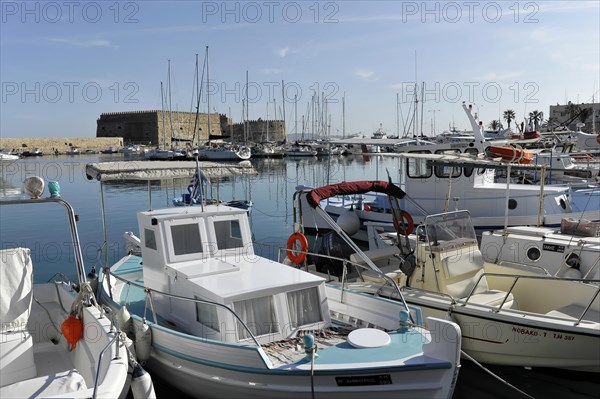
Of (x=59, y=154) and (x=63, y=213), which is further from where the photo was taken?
(x=59, y=154)

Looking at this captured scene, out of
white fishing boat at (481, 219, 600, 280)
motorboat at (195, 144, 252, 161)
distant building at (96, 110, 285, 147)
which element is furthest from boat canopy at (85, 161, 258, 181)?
distant building at (96, 110, 285, 147)

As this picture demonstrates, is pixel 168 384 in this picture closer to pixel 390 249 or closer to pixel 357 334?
pixel 357 334

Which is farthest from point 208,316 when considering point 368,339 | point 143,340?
point 368,339

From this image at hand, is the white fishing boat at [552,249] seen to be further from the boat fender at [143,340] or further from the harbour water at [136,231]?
the boat fender at [143,340]

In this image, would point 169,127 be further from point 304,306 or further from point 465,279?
point 304,306

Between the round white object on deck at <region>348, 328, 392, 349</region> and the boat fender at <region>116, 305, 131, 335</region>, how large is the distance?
3624 millimetres

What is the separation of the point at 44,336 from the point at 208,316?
275 cm

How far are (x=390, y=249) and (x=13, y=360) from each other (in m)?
7.58

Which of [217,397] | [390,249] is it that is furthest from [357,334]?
[390,249]

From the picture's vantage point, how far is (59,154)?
103000 millimetres

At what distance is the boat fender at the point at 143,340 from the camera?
8.15m

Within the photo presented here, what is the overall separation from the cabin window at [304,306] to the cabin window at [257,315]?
0.31 meters

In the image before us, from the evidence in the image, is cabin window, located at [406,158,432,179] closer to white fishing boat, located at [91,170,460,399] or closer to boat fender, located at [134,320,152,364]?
white fishing boat, located at [91,170,460,399]

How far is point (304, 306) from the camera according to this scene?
8023 millimetres
